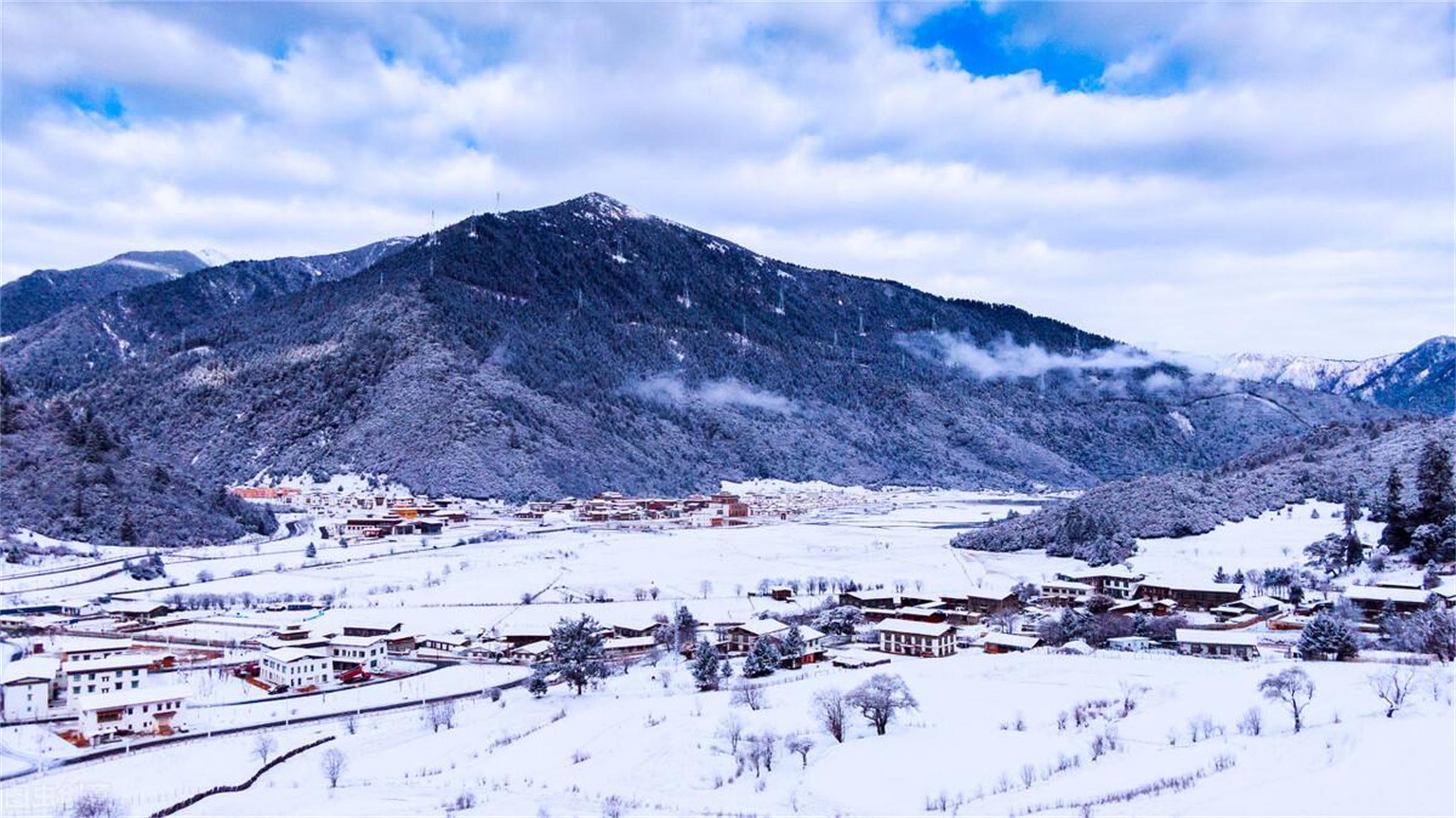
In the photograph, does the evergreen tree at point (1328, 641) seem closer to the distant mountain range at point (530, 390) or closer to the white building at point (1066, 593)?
the white building at point (1066, 593)

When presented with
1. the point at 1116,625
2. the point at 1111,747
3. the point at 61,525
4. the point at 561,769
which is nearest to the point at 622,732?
the point at 561,769

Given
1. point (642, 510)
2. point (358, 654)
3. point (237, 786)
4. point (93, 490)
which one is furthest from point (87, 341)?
point (237, 786)

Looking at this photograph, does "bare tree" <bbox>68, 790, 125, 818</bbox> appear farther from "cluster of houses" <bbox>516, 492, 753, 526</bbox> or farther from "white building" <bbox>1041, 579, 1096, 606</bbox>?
"cluster of houses" <bbox>516, 492, 753, 526</bbox>

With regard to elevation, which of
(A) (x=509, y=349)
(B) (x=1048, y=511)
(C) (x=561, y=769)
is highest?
(A) (x=509, y=349)

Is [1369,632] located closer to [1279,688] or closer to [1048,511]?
[1279,688]

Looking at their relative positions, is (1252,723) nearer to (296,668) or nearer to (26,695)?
(296,668)

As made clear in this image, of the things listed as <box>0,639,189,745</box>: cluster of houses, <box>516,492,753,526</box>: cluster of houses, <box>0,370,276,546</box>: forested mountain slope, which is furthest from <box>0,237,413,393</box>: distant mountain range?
<box>0,639,189,745</box>: cluster of houses
